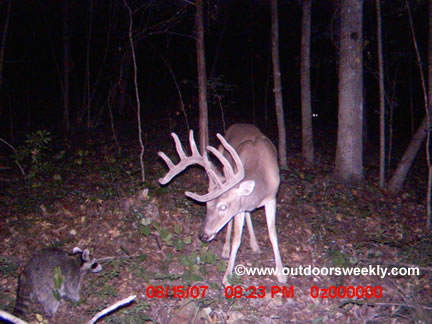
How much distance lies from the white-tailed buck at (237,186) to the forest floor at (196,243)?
1.46 ft

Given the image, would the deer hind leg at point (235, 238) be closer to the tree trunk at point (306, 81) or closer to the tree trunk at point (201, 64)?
the tree trunk at point (201, 64)

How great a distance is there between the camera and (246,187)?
5137mm

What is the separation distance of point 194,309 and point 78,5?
43.6 feet

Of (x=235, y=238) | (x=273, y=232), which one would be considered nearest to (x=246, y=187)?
(x=235, y=238)

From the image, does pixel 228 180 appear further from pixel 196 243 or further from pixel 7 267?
pixel 7 267

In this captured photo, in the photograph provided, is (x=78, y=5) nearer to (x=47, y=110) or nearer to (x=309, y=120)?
(x=47, y=110)

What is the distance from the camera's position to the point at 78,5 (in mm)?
14305

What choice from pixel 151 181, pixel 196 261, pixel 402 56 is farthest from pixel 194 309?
pixel 402 56

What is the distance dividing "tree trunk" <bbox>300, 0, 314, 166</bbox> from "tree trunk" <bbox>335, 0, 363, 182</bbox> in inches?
41.7

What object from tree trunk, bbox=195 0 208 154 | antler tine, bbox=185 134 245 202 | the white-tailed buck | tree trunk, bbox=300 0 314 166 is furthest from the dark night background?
antler tine, bbox=185 134 245 202
